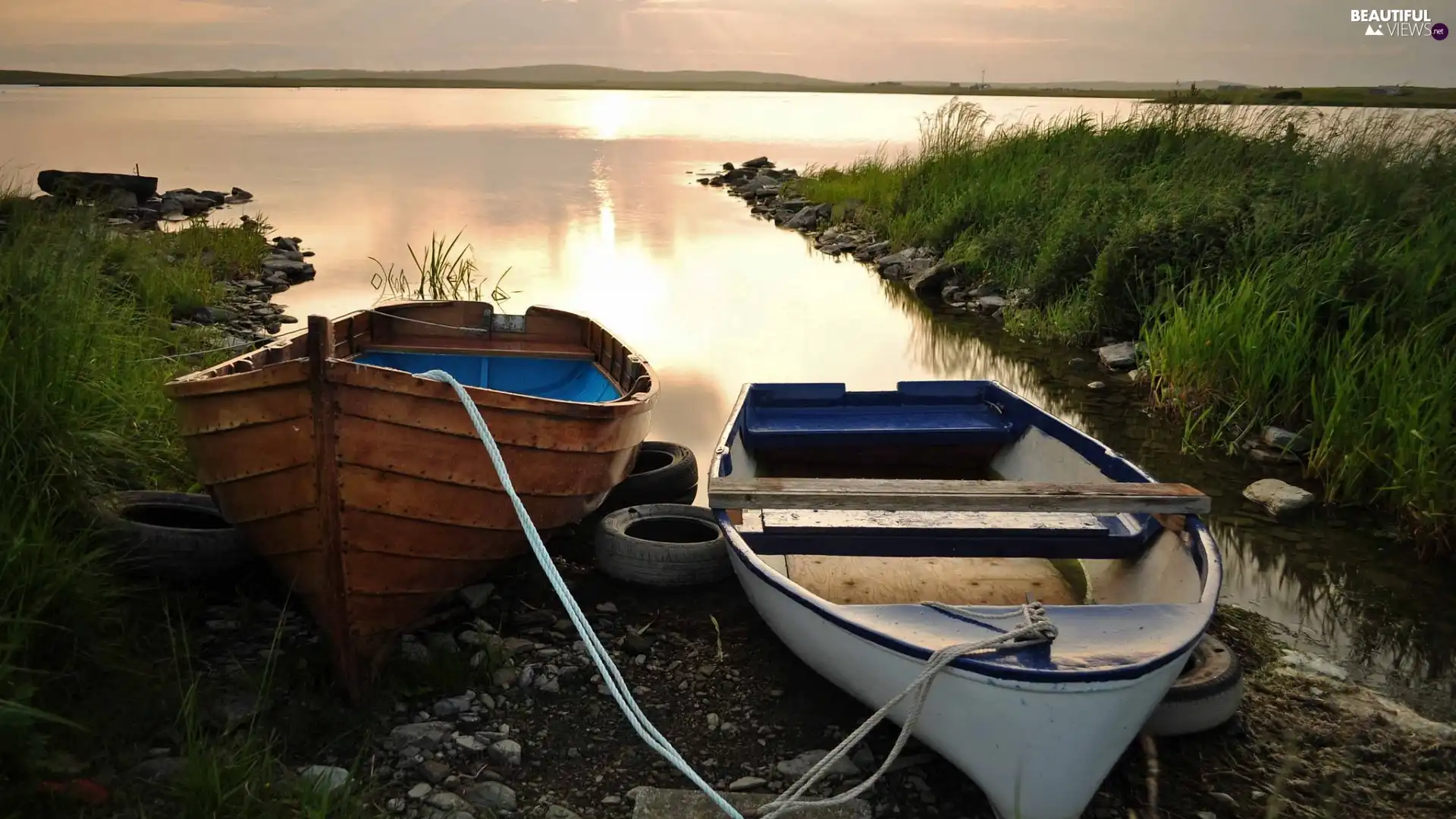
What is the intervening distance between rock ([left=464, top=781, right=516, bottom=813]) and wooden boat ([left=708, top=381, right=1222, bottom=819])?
1.25m

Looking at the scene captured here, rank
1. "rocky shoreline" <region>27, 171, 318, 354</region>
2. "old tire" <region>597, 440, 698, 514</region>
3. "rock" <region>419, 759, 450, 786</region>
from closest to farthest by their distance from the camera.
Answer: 1. "rock" <region>419, 759, 450, 786</region>
2. "old tire" <region>597, 440, 698, 514</region>
3. "rocky shoreline" <region>27, 171, 318, 354</region>

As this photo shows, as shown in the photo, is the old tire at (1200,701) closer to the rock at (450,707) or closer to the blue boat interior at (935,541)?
the blue boat interior at (935,541)

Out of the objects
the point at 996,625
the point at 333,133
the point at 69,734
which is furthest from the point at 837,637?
the point at 333,133

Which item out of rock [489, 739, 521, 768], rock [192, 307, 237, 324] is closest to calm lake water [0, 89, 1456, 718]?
rock [192, 307, 237, 324]

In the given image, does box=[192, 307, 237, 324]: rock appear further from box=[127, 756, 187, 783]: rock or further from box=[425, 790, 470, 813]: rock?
box=[425, 790, 470, 813]: rock

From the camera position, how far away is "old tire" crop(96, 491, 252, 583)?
14.2ft

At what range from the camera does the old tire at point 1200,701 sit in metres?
3.88

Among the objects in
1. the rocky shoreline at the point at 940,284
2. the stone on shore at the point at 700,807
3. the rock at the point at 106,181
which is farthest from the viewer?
the rock at the point at 106,181

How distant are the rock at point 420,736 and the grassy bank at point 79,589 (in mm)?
443

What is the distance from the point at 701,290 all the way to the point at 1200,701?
1261 centimetres

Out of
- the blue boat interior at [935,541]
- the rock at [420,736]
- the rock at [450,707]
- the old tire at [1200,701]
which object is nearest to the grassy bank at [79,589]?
the rock at [420,736]

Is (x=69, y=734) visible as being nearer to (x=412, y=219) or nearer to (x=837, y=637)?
(x=837, y=637)

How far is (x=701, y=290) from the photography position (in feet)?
52.1

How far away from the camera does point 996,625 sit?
332 centimetres
